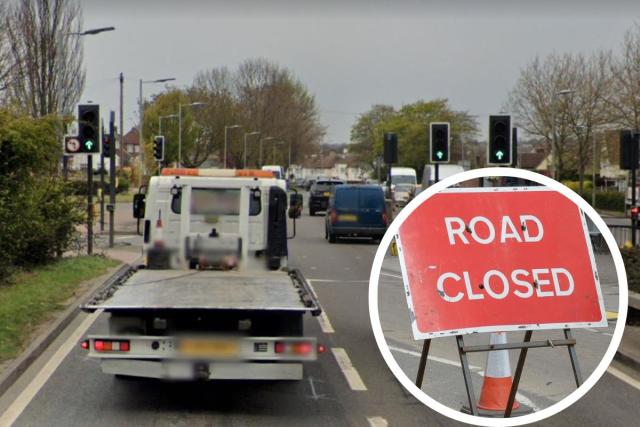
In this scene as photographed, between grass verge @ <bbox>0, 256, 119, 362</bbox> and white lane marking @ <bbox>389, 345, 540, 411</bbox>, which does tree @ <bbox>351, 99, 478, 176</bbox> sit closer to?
grass verge @ <bbox>0, 256, 119, 362</bbox>

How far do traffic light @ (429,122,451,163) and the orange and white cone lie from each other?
16.5 meters

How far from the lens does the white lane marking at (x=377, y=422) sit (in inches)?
293

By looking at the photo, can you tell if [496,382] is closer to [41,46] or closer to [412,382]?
[412,382]

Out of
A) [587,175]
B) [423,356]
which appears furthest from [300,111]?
[423,356]

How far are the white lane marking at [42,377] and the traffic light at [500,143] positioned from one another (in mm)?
9026

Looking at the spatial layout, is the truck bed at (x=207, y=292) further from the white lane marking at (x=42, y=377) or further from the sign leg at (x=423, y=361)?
the sign leg at (x=423, y=361)

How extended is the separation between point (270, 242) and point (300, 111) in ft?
305

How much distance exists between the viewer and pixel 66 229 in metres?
19.2

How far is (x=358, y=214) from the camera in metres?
30.4

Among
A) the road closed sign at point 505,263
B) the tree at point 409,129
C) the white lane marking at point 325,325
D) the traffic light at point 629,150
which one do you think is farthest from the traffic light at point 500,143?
the tree at point 409,129

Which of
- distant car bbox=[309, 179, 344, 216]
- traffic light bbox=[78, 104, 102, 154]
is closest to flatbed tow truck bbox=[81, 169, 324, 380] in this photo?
traffic light bbox=[78, 104, 102, 154]

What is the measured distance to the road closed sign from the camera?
4.54m

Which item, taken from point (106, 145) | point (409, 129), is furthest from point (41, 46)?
point (409, 129)

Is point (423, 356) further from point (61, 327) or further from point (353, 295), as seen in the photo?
point (353, 295)
